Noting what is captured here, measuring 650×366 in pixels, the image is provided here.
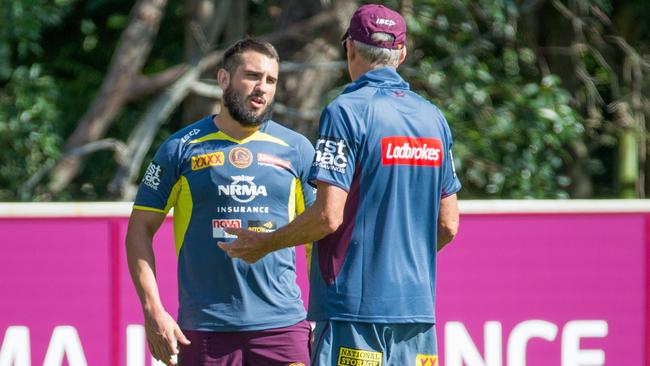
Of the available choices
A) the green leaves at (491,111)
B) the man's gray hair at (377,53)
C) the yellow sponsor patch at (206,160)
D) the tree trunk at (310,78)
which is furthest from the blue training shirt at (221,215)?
the tree trunk at (310,78)

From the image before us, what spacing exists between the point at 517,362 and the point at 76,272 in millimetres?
2494

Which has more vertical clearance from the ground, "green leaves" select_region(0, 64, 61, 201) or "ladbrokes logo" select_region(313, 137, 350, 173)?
"green leaves" select_region(0, 64, 61, 201)

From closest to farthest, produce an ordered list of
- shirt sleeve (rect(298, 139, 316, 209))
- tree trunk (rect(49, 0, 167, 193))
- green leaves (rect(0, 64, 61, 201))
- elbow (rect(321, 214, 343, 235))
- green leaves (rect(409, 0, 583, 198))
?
elbow (rect(321, 214, 343, 235)) < shirt sleeve (rect(298, 139, 316, 209)) < green leaves (rect(409, 0, 583, 198)) < green leaves (rect(0, 64, 61, 201)) < tree trunk (rect(49, 0, 167, 193))

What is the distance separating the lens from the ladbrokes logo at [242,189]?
15.1 feet

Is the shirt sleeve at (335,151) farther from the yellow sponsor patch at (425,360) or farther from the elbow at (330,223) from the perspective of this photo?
the yellow sponsor patch at (425,360)

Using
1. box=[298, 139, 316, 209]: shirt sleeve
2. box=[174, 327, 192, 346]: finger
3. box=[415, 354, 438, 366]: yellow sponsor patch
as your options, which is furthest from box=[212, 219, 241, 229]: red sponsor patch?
box=[415, 354, 438, 366]: yellow sponsor patch

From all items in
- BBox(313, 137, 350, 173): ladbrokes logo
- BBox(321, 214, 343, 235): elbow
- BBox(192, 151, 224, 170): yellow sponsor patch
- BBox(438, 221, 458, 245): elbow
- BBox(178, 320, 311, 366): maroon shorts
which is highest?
BBox(192, 151, 224, 170): yellow sponsor patch

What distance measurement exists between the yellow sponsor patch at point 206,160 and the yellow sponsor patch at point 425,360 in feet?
4.05

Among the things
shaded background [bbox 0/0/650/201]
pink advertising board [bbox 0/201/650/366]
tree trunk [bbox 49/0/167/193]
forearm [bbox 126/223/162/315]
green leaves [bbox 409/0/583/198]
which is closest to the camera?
forearm [bbox 126/223/162/315]

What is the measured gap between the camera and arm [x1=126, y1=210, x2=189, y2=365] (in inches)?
175

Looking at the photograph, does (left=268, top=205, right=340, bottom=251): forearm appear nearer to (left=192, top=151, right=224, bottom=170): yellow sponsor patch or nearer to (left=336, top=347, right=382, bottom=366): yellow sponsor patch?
(left=336, top=347, right=382, bottom=366): yellow sponsor patch

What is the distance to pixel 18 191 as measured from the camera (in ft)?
32.0

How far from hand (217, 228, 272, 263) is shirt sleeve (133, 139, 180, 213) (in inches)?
26.8

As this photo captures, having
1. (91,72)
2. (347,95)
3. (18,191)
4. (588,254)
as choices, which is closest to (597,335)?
(588,254)
